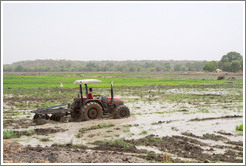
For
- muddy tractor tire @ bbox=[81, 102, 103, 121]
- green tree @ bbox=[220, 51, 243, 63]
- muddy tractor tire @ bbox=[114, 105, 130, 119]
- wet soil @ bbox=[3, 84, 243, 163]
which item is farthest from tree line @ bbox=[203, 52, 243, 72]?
muddy tractor tire @ bbox=[81, 102, 103, 121]

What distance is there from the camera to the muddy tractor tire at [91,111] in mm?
13180

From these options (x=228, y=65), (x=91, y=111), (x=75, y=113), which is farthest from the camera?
(x=228, y=65)

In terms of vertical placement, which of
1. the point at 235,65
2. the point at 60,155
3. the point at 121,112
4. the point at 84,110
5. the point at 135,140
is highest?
the point at 235,65

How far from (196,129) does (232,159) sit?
425 cm

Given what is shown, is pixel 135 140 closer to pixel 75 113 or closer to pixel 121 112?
pixel 121 112

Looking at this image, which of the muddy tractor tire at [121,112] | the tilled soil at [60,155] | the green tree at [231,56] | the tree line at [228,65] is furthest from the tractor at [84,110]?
the green tree at [231,56]

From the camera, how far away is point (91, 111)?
43.8 ft

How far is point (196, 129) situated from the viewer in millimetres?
12109

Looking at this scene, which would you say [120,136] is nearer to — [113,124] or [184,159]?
[113,124]

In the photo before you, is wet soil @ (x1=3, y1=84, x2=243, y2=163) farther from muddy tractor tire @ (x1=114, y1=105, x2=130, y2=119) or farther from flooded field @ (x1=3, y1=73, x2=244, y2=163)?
muddy tractor tire @ (x1=114, y1=105, x2=130, y2=119)

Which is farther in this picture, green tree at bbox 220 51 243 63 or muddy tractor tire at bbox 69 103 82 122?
green tree at bbox 220 51 243 63

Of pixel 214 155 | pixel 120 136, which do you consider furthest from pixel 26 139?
pixel 214 155

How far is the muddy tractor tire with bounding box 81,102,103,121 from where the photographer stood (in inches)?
519

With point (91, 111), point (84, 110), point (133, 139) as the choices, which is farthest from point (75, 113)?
point (133, 139)
